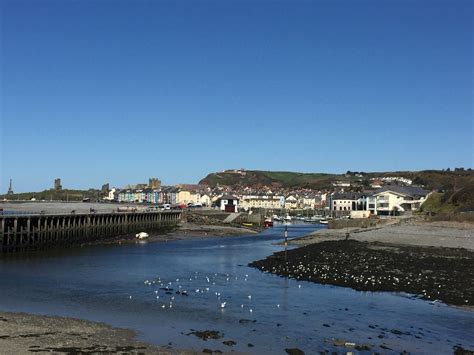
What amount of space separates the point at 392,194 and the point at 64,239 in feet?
281

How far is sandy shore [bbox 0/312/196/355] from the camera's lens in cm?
1641

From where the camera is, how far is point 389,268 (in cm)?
3500

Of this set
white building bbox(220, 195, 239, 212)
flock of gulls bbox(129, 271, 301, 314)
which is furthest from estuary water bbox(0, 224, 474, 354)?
white building bbox(220, 195, 239, 212)

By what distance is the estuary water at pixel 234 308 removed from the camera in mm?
18562

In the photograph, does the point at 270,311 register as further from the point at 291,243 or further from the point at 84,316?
the point at 291,243

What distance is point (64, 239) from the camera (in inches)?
2200

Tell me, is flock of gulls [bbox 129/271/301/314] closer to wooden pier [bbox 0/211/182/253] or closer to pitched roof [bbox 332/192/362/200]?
wooden pier [bbox 0/211/182/253]

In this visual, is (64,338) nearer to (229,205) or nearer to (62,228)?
(62,228)

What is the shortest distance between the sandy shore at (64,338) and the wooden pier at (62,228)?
29.4 metres

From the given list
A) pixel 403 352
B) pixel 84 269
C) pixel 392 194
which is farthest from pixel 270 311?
pixel 392 194

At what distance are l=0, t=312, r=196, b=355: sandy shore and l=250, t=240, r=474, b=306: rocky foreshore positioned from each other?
1532 cm

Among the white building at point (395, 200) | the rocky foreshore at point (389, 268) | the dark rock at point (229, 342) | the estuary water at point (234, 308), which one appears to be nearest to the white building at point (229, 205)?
the white building at point (395, 200)

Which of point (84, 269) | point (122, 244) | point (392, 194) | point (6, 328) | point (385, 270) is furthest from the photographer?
point (392, 194)

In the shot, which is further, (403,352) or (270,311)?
(270,311)
